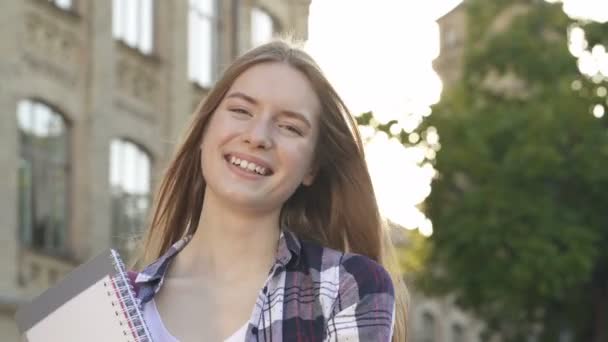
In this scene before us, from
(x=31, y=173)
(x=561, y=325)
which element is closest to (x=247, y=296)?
(x=31, y=173)

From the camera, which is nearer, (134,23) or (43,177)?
(43,177)

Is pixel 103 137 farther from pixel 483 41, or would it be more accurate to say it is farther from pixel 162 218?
pixel 162 218

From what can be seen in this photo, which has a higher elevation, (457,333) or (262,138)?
(262,138)

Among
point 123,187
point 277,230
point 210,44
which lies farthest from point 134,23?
point 277,230

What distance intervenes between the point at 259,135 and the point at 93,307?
1.84ft

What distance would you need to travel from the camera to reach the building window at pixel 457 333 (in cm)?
5619

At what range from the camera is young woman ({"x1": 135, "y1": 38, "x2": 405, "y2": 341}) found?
12.2ft

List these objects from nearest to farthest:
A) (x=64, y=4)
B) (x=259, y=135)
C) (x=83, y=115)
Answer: (x=259, y=135)
(x=64, y=4)
(x=83, y=115)

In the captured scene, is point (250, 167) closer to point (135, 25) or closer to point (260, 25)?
point (135, 25)

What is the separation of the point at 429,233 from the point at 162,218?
3061 centimetres

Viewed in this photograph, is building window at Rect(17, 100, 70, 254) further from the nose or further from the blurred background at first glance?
the nose

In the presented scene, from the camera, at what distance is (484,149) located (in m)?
33.7

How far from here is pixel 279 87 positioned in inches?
155

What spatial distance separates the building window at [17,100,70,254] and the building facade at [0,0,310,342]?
19mm
